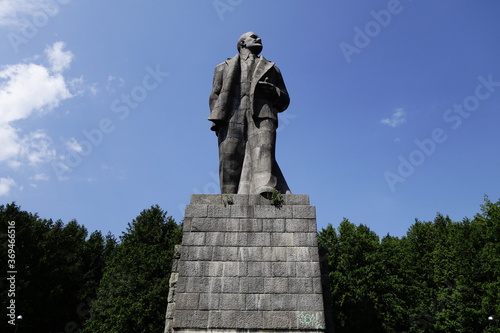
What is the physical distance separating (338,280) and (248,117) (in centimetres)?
1986

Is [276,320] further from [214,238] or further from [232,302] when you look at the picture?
[214,238]

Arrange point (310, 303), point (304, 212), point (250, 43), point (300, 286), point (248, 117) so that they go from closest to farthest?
1. point (310, 303)
2. point (300, 286)
3. point (304, 212)
4. point (248, 117)
5. point (250, 43)

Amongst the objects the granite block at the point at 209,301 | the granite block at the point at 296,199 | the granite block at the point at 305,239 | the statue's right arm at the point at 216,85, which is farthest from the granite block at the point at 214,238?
the statue's right arm at the point at 216,85

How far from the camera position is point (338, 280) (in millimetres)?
26234

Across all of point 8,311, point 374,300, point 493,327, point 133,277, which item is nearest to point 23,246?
point 8,311

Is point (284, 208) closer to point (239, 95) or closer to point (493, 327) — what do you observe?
point (239, 95)

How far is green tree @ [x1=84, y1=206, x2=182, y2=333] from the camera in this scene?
23.4 m

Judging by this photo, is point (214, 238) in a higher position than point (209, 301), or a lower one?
higher

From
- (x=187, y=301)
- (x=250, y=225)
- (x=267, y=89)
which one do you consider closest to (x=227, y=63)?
(x=267, y=89)

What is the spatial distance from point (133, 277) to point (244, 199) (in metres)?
19.5

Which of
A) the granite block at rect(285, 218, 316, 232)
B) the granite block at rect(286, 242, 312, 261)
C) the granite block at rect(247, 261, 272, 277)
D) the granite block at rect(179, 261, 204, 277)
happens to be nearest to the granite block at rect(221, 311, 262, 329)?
the granite block at rect(247, 261, 272, 277)

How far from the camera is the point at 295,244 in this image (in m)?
7.71

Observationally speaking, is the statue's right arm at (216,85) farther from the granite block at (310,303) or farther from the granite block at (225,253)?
the granite block at (310,303)

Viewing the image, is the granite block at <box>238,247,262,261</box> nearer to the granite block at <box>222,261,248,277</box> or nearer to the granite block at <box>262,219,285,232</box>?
the granite block at <box>222,261,248,277</box>
